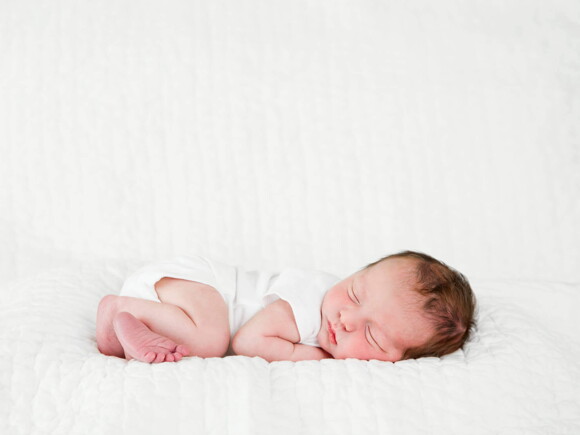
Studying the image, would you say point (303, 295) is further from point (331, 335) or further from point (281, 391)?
point (281, 391)

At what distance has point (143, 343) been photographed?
1187 millimetres

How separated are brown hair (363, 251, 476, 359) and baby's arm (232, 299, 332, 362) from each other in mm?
198

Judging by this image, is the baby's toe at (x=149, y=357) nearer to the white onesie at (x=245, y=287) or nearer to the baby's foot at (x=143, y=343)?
the baby's foot at (x=143, y=343)

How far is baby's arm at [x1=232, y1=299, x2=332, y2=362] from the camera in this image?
1.32 metres

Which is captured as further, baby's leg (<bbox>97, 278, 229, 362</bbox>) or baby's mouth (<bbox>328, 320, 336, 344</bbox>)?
baby's mouth (<bbox>328, 320, 336, 344</bbox>)

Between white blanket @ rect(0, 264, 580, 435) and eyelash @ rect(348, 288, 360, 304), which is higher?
eyelash @ rect(348, 288, 360, 304)

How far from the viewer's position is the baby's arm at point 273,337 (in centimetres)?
132

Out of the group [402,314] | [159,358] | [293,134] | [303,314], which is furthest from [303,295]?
[293,134]

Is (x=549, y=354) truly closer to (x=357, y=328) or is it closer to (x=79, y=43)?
(x=357, y=328)

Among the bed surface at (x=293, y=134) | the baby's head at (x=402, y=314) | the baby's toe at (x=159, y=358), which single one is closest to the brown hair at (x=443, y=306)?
the baby's head at (x=402, y=314)

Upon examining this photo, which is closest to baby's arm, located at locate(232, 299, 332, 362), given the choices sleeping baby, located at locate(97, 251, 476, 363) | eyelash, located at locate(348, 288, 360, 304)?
sleeping baby, located at locate(97, 251, 476, 363)

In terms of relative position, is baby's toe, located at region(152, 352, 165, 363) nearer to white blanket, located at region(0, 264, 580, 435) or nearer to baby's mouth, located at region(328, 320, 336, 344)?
white blanket, located at region(0, 264, 580, 435)

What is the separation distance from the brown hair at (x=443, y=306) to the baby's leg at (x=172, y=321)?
35 cm

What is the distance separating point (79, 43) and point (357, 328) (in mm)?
1153
